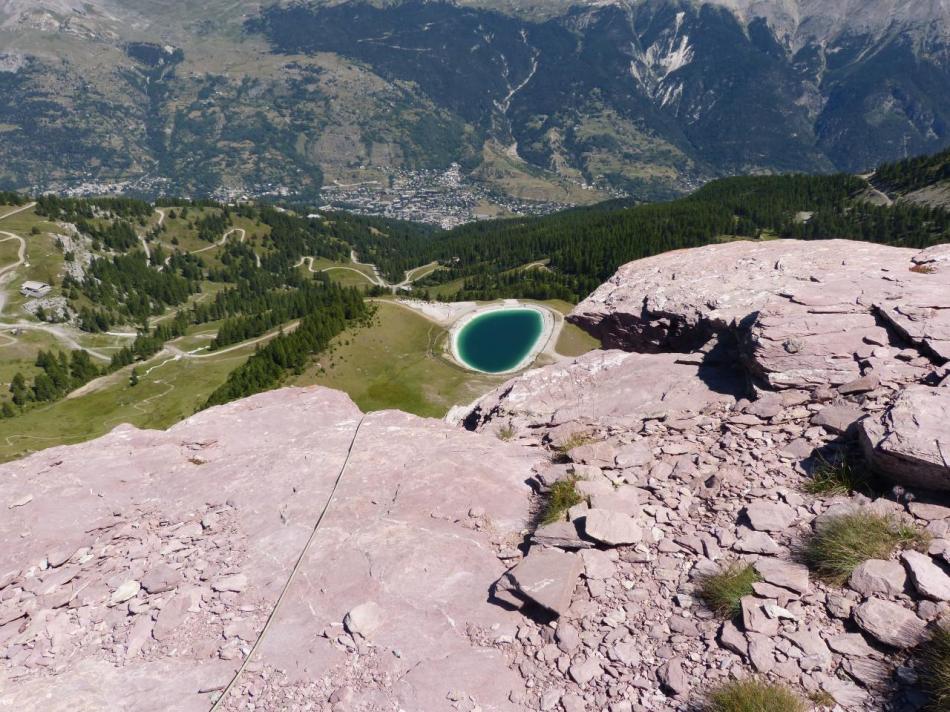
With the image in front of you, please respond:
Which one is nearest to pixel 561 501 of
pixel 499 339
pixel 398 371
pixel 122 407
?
pixel 398 371

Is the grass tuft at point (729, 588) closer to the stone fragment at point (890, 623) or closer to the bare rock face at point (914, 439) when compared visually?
the stone fragment at point (890, 623)

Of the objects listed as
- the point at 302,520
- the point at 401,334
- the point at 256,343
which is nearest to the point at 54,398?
the point at 256,343

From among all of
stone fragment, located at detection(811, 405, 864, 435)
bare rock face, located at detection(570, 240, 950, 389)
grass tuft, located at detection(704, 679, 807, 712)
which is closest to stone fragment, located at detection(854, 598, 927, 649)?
grass tuft, located at detection(704, 679, 807, 712)

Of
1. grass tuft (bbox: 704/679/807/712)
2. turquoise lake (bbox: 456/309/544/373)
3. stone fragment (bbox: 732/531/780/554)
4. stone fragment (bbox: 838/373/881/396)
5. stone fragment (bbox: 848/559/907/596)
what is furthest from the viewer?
turquoise lake (bbox: 456/309/544/373)

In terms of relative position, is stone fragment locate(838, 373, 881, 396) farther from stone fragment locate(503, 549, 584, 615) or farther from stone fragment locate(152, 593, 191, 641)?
stone fragment locate(152, 593, 191, 641)

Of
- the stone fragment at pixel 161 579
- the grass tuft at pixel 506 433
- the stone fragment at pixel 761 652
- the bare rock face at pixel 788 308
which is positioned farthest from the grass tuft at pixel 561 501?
the stone fragment at pixel 161 579

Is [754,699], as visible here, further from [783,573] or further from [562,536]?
[562,536]

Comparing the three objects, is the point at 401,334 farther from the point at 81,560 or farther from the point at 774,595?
the point at 774,595
